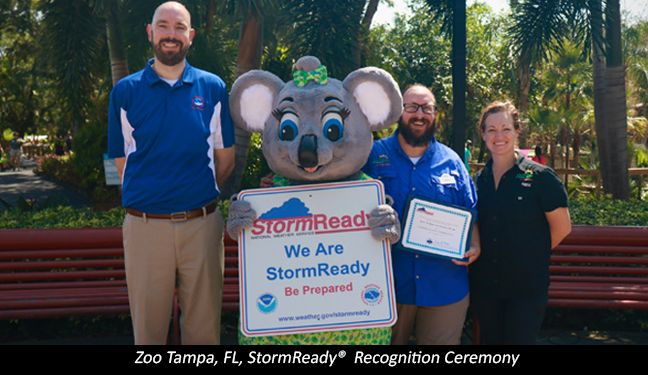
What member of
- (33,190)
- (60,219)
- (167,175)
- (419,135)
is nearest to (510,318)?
(419,135)

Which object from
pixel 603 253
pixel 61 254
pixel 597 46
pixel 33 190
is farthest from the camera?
pixel 33 190

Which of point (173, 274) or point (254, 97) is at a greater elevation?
point (254, 97)

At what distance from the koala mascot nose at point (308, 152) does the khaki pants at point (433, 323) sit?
3.16 ft

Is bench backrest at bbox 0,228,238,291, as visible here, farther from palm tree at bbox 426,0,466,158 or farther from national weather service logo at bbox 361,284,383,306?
palm tree at bbox 426,0,466,158

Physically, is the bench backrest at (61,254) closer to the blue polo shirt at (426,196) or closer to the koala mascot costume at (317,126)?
the koala mascot costume at (317,126)

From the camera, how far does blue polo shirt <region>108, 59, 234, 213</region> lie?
2.75 meters

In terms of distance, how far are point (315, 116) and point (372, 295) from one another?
3.03 ft

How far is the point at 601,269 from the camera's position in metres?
4.35

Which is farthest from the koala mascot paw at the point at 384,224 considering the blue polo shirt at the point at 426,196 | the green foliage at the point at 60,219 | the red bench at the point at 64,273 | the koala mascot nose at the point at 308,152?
the green foliage at the point at 60,219

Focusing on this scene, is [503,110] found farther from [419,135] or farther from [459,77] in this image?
[459,77]

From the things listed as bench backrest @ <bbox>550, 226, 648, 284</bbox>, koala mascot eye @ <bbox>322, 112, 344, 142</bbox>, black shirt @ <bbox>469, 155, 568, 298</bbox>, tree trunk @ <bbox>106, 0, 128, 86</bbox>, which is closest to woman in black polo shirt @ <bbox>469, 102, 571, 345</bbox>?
black shirt @ <bbox>469, 155, 568, 298</bbox>

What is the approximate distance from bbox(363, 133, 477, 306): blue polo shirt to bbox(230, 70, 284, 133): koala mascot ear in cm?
64
